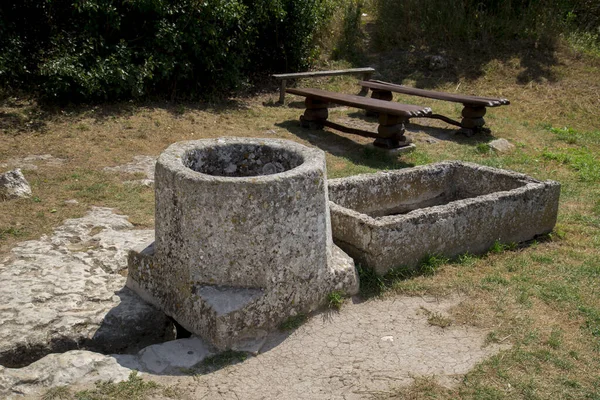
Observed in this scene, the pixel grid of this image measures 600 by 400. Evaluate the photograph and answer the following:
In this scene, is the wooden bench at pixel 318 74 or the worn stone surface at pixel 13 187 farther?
the wooden bench at pixel 318 74

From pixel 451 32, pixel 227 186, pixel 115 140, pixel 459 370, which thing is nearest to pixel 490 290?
pixel 459 370

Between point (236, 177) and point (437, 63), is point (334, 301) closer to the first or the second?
point (236, 177)

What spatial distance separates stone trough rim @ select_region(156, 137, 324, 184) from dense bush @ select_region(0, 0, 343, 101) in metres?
5.35

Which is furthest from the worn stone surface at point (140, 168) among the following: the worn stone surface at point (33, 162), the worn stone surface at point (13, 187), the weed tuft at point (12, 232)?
the weed tuft at point (12, 232)

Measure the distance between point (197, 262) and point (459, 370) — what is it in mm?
1667

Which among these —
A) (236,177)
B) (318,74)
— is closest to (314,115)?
(318,74)

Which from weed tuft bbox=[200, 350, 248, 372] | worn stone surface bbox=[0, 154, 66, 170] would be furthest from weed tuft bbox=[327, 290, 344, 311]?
worn stone surface bbox=[0, 154, 66, 170]

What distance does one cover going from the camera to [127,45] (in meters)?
10.2

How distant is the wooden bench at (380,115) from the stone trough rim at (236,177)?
460cm

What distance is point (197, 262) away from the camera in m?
4.10

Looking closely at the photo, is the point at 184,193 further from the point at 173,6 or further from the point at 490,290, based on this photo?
the point at 173,6

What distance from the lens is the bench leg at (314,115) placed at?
10297 mm

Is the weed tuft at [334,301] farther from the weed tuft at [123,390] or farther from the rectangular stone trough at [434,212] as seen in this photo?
the weed tuft at [123,390]

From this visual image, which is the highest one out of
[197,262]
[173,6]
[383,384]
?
[173,6]
